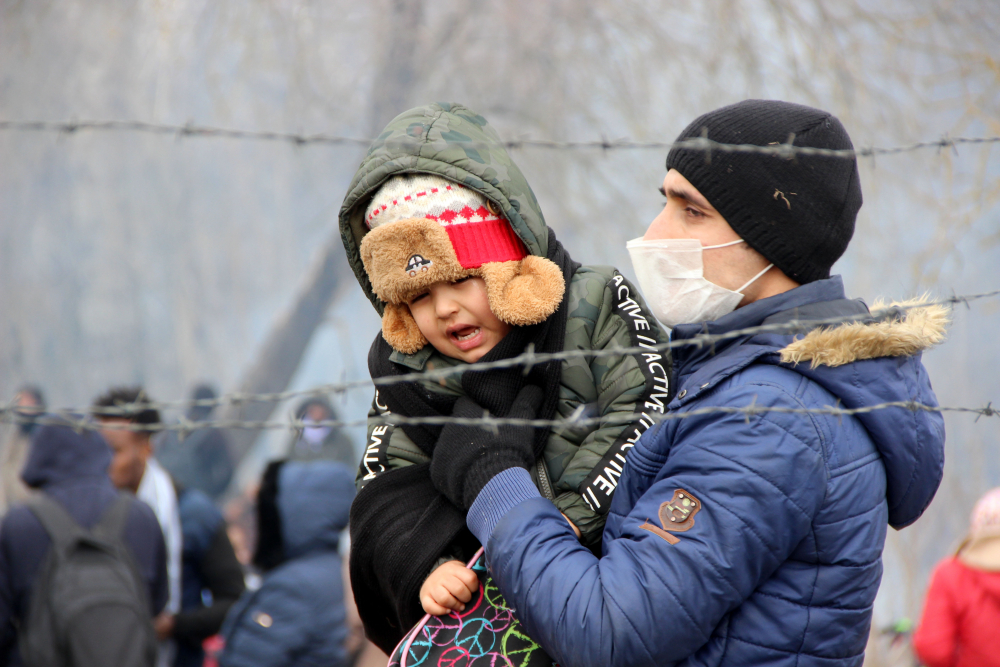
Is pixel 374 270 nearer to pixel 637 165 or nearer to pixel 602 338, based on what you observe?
pixel 602 338

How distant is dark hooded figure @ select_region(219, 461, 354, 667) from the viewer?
320 cm

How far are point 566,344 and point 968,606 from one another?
2249mm

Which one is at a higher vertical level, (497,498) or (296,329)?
(296,329)

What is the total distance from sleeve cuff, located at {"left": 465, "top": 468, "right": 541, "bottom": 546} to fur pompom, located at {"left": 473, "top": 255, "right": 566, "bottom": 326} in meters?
0.37

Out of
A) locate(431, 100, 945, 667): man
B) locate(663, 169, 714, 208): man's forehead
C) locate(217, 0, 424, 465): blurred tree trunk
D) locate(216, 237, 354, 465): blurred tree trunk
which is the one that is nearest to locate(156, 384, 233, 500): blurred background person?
locate(217, 0, 424, 465): blurred tree trunk

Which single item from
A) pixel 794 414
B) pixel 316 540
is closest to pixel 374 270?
pixel 794 414

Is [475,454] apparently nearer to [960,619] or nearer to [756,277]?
[756,277]

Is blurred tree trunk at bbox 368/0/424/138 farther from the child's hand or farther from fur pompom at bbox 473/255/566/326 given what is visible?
the child's hand

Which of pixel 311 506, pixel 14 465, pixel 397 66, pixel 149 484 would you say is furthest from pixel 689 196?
pixel 397 66

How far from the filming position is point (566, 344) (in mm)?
1823

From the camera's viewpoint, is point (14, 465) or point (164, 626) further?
point (14, 465)

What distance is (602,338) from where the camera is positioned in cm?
183

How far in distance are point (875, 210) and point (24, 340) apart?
11344 mm

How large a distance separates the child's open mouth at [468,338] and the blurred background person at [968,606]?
2374 millimetres
